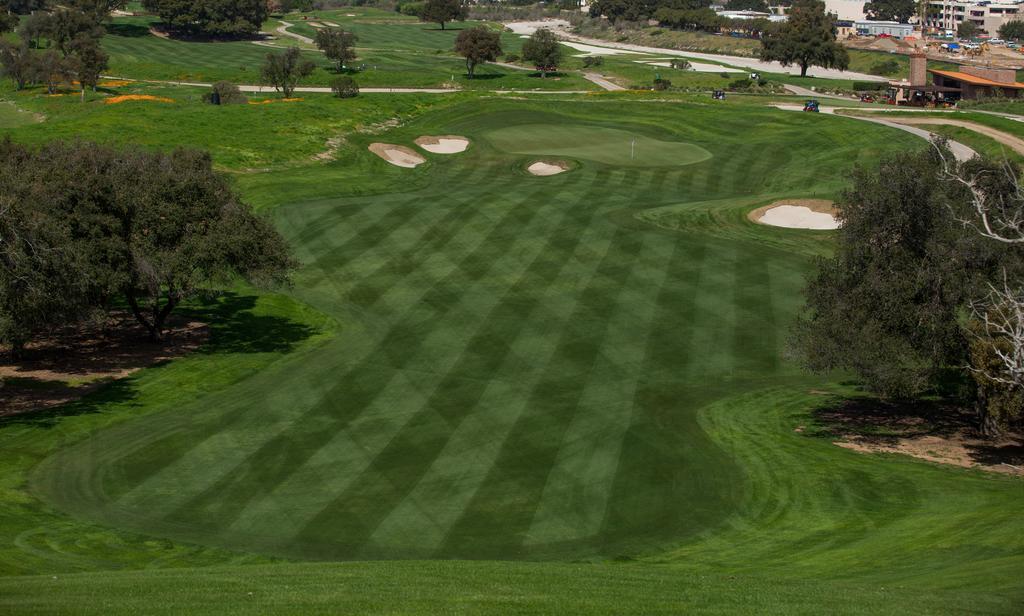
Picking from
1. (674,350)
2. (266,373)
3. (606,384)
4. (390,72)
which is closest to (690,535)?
(606,384)

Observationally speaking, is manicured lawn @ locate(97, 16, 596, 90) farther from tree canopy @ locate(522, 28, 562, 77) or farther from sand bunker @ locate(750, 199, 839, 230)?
sand bunker @ locate(750, 199, 839, 230)

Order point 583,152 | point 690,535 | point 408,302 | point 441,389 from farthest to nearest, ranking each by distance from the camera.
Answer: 1. point 583,152
2. point 408,302
3. point 441,389
4. point 690,535

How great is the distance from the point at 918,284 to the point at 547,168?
5570 centimetres

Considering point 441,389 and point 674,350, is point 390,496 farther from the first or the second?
point 674,350

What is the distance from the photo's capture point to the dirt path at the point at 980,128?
306 feet

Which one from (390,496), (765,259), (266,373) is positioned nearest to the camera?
(390,496)

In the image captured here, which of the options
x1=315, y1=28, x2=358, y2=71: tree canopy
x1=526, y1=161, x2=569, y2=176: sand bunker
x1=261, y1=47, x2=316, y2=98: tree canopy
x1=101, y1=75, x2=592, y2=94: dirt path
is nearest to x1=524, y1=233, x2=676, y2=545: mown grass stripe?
x1=526, y1=161, x2=569, y2=176: sand bunker

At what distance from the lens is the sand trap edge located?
10012 cm

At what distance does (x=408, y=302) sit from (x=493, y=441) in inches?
778

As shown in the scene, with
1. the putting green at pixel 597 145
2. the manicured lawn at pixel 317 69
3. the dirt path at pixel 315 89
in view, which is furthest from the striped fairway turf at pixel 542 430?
the manicured lawn at pixel 317 69

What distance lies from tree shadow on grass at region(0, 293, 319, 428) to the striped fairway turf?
1.91m

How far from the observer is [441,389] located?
4634cm

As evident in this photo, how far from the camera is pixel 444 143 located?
102125 millimetres

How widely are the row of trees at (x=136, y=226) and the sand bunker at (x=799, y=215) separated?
36248 mm
